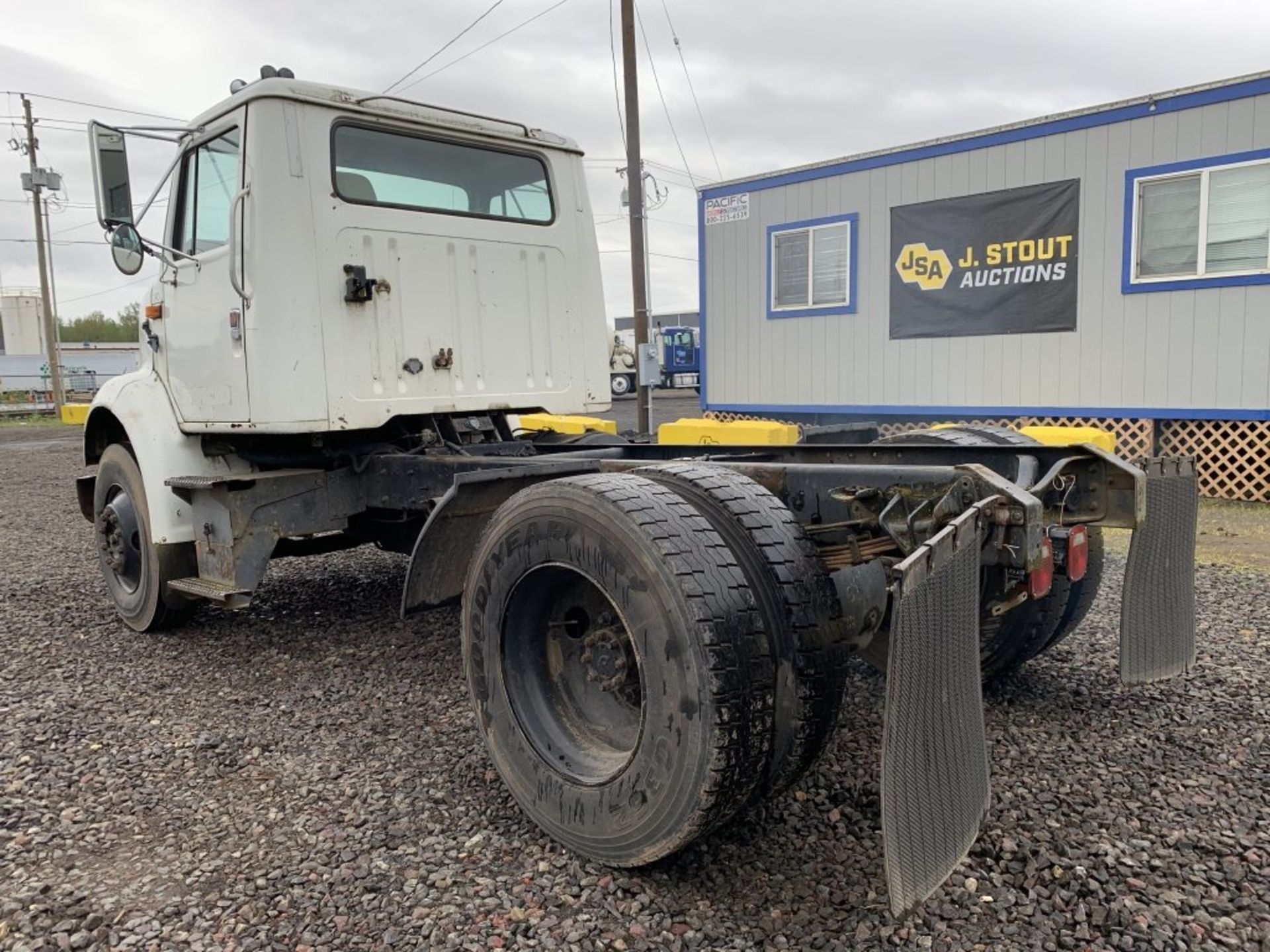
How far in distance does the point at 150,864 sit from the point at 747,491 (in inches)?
83.3

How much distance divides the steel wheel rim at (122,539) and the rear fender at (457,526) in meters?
2.40

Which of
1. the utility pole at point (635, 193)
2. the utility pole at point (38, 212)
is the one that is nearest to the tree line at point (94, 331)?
the utility pole at point (38, 212)

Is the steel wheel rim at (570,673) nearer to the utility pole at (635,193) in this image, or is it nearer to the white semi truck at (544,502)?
the white semi truck at (544,502)

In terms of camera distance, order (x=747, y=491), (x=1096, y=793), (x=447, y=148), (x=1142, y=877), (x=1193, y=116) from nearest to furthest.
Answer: (x=1142, y=877), (x=747, y=491), (x=1096, y=793), (x=447, y=148), (x=1193, y=116)

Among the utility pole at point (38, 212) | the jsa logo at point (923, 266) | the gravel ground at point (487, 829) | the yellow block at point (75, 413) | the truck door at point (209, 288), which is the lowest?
the gravel ground at point (487, 829)

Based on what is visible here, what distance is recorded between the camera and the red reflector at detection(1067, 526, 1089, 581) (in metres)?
2.64

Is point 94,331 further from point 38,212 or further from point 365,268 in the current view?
point 365,268

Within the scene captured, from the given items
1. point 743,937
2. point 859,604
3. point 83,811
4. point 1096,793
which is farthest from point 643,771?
point 83,811

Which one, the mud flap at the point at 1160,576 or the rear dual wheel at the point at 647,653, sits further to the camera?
the mud flap at the point at 1160,576

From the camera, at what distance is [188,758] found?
3627 millimetres

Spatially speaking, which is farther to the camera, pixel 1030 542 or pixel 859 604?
pixel 859 604

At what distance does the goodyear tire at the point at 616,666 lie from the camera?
238 cm

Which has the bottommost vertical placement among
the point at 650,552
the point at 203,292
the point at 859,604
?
the point at 859,604

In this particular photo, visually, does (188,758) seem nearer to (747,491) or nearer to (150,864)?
(150,864)
